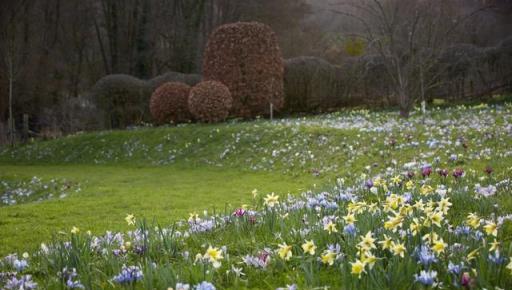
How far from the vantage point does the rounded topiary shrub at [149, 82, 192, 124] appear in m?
24.6

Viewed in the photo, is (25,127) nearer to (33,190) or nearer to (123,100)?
(123,100)

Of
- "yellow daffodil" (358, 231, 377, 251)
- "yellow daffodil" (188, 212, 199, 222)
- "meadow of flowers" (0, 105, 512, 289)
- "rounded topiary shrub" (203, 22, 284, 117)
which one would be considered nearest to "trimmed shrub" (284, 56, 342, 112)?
"rounded topiary shrub" (203, 22, 284, 117)

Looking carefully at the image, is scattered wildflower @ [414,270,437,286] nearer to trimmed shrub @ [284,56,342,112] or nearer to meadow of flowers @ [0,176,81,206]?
meadow of flowers @ [0,176,81,206]

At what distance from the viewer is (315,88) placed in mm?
28344

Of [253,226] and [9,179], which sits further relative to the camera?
[9,179]

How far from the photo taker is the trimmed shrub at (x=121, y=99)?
91.7ft

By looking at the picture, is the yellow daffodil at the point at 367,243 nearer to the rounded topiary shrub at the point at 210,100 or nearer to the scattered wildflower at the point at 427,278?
the scattered wildflower at the point at 427,278

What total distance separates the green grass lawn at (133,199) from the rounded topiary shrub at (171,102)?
8.31m

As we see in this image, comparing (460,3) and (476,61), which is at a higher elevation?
(460,3)

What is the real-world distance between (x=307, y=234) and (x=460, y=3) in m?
30.5

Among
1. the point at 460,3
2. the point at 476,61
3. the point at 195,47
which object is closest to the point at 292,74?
the point at 476,61

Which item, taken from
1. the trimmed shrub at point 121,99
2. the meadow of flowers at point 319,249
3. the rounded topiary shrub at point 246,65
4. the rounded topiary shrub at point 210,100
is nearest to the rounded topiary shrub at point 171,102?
the rounded topiary shrub at point 246,65

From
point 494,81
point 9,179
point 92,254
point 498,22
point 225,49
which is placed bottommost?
point 9,179

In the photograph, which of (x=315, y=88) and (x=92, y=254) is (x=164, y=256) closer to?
(x=92, y=254)
